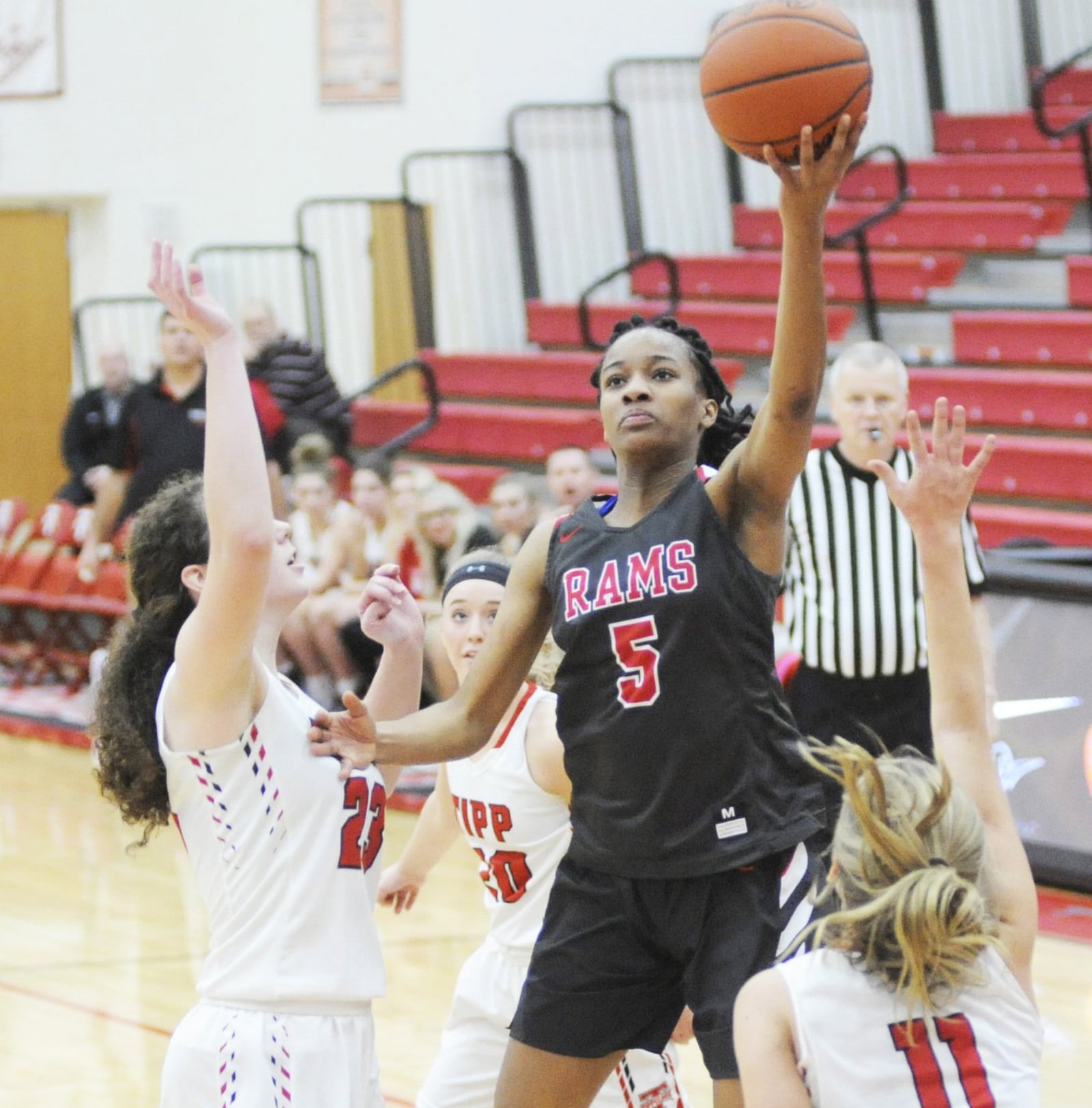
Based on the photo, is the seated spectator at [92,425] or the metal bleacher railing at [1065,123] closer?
the metal bleacher railing at [1065,123]

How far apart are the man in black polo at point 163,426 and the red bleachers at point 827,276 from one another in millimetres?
3247

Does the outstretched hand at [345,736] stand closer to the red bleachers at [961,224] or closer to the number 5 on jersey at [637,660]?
the number 5 on jersey at [637,660]

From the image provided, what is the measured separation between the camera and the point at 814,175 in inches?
106

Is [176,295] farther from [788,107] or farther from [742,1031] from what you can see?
[742,1031]

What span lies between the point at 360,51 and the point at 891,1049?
36.5 ft

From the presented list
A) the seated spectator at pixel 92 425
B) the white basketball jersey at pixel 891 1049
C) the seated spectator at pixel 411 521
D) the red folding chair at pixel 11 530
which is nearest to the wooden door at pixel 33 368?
the red folding chair at pixel 11 530

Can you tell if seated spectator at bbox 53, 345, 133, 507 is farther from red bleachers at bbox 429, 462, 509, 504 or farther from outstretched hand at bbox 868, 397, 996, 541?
outstretched hand at bbox 868, 397, 996, 541

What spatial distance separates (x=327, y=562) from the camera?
326 inches

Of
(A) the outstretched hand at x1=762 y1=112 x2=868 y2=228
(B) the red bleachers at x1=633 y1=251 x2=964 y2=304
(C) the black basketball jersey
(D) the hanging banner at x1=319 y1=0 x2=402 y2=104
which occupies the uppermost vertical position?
(D) the hanging banner at x1=319 y1=0 x2=402 y2=104

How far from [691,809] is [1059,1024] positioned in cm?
266

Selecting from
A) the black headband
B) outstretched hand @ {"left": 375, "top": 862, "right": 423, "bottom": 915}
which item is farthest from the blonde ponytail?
outstretched hand @ {"left": 375, "top": 862, "right": 423, "bottom": 915}

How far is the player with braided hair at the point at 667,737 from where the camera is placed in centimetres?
286

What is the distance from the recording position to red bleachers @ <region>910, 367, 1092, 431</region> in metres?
8.95

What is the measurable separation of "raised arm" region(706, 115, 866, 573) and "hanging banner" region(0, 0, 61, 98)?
11497mm
